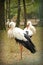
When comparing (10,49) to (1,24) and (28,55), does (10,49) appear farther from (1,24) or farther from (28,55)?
(1,24)

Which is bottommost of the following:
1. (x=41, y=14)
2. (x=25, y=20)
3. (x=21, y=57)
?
(x=21, y=57)

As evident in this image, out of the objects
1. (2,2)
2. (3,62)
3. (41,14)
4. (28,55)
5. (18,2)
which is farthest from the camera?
(28,55)

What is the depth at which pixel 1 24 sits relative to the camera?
0.84 m

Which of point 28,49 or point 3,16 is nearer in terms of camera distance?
point 3,16

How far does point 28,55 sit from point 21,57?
0.13 feet

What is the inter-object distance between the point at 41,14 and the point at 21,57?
536 mm

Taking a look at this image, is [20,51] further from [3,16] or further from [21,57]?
[3,16]

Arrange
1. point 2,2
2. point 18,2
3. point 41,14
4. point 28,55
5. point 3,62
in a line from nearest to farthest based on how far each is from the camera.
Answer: point 41,14
point 2,2
point 18,2
point 3,62
point 28,55

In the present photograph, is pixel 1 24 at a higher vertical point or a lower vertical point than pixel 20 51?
higher

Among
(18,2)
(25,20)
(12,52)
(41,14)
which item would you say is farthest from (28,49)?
(41,14)

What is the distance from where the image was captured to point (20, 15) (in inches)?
37.0

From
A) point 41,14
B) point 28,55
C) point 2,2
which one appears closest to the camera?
point 41,14

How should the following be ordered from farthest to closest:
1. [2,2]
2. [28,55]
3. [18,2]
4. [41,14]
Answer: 1. [28,55]
2. [18,2]
3. [2,2]
4. [41,14]

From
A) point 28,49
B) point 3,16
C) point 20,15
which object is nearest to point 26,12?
point 20,15
